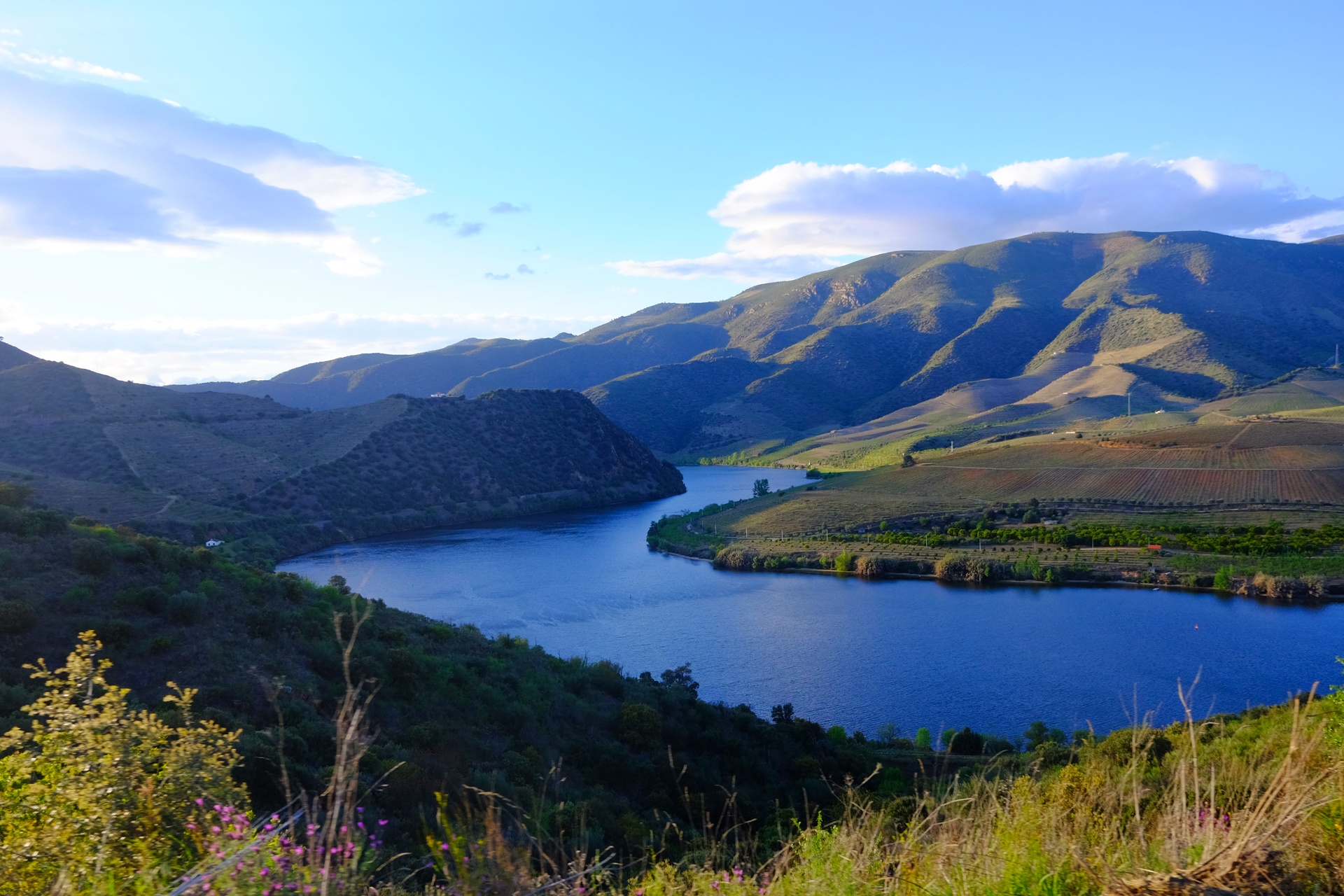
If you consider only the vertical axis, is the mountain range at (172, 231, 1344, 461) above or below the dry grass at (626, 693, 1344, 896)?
above

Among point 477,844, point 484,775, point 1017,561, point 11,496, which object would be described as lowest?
point 1017,561

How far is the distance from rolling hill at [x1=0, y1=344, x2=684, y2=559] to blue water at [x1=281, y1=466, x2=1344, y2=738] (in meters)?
9.31

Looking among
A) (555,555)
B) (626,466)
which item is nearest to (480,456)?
(626,466)

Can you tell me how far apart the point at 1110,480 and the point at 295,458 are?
68.3 metres

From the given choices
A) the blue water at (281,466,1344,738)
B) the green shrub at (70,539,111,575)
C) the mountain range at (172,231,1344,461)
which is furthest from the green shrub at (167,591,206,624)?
the mountain range at (172,231,1344,461)

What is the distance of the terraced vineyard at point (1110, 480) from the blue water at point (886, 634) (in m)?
14.3

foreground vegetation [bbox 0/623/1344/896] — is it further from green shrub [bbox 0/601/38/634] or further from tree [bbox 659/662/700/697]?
tree [bbox 659/662/700/697]

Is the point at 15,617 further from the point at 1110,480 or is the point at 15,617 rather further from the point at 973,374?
the point at 973,374

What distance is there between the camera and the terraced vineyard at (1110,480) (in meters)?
59.8

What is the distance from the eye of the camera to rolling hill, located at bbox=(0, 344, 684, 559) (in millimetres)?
60688

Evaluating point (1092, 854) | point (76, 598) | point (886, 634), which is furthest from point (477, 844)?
point (886, 634)

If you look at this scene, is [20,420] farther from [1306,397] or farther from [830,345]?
[830,345]

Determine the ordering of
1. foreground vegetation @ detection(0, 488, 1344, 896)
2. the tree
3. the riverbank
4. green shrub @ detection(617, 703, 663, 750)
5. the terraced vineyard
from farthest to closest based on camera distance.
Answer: the terraced vineyard → the riverbank → the tree → green shrub @ detection(617, 703, 663, 750) → foreground vegetation @ detection(0, 488, 1344, 896)

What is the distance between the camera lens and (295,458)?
76.2 metres
